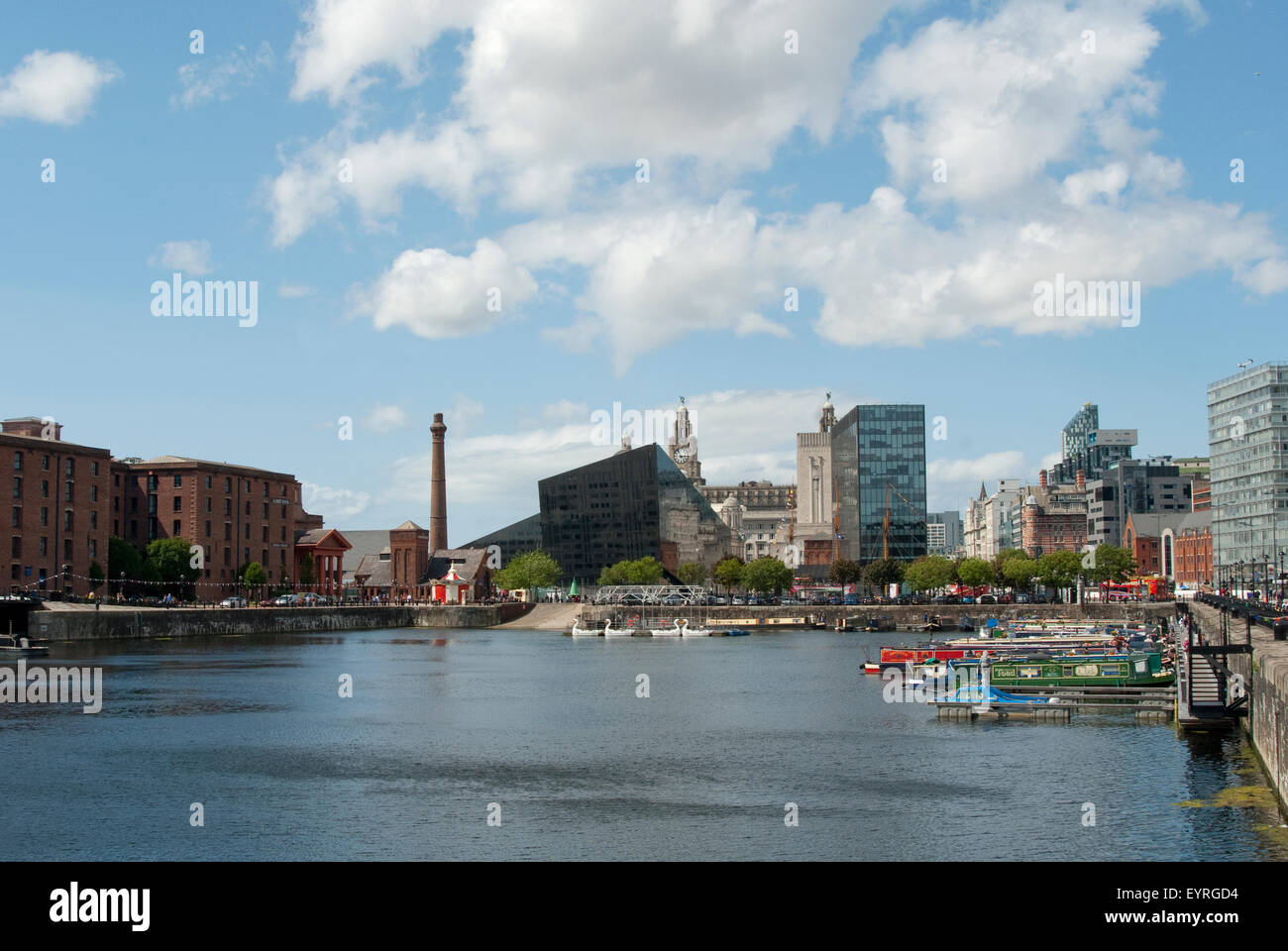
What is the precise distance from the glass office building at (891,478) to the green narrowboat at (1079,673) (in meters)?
112

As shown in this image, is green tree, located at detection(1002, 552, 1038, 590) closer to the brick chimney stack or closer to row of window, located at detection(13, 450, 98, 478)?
the brick chimney stack

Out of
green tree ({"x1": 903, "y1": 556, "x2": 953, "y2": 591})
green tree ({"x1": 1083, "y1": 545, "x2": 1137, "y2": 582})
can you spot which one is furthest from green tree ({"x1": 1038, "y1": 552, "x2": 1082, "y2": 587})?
green tree ({"x1": 903, "y1": 556, "x2": 953, "y2": 591})

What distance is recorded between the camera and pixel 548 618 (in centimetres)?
13562

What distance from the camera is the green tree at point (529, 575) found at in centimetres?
15175

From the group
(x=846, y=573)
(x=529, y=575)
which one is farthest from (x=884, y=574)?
(x=529, y=575)

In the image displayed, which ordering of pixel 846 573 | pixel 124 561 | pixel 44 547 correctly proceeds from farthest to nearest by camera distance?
pixel 846 573 < pixel 124 561 < pixel 44 547

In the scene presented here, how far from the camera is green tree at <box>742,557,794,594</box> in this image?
154 meters

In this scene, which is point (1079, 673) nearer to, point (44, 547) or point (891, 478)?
point (44, 547)

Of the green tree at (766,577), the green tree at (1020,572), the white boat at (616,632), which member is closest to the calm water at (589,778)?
the white boat at (616,632)

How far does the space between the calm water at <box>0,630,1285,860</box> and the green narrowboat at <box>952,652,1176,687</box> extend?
233 inches

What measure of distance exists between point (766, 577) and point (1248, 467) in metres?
59.5

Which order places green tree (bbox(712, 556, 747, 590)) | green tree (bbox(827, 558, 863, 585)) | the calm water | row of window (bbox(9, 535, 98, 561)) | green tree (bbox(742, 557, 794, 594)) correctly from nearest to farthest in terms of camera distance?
the calm water < row of window (bbox(9, 535, 98, 561)) < green tree (bbox(742, 557, 794, 594)) < green tree (bbox(712, 556, 747, 590)) < green tree (bbox(827, 558, 863, 585))

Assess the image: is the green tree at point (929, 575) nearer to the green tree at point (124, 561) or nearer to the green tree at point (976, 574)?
the green tree at point (976, 574)
